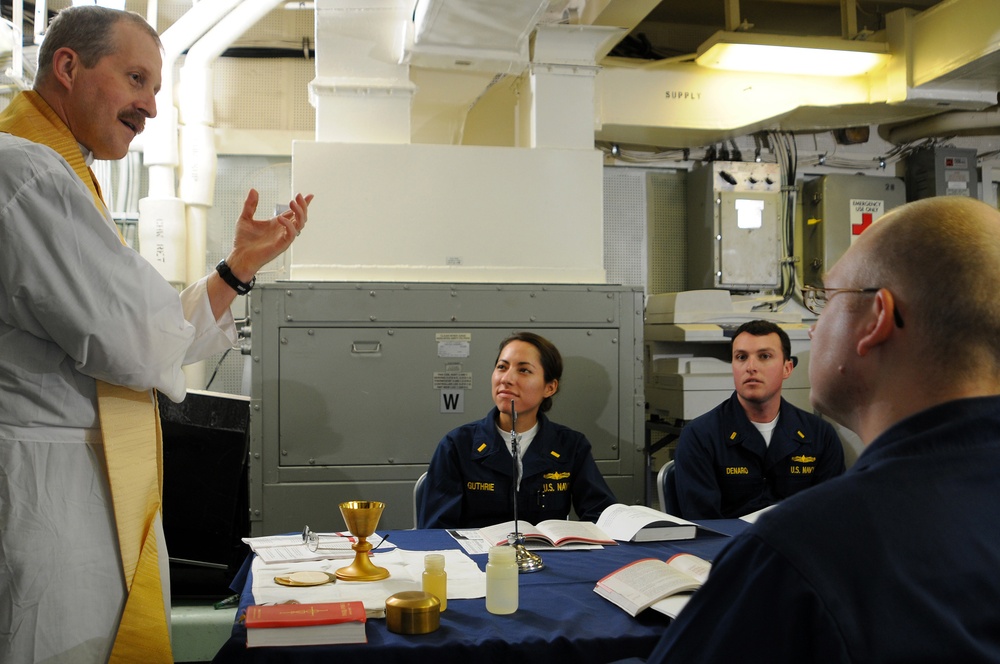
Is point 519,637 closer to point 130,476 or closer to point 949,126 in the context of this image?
point 130,476

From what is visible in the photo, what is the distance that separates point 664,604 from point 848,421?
70 cm

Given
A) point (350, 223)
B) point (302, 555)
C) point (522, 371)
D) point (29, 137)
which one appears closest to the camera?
point (29, 137)

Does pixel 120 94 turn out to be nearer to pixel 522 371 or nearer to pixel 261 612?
pixel 261 612

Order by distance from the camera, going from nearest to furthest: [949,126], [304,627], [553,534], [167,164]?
[304,627]
[553,534]
[167,164]
[949,126]

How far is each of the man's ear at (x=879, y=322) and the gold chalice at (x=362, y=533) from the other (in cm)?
108

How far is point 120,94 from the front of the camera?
60.6 inches

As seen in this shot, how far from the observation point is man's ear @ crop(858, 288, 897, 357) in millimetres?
916

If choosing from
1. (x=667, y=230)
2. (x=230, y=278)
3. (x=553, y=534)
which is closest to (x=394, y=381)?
(x=553, y=534)

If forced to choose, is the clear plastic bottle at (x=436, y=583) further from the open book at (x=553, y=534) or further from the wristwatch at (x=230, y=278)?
the wristwatch at (x=230, y=278)

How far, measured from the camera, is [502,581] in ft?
5.12

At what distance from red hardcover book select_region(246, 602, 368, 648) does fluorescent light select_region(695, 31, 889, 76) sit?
3.64 meters

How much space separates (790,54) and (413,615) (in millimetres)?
3823

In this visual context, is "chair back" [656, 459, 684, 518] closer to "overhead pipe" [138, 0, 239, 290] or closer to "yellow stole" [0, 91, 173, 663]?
"yellow stole" [0, 91, 173, 663]

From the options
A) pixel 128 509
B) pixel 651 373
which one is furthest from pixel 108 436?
pixel 651 373
